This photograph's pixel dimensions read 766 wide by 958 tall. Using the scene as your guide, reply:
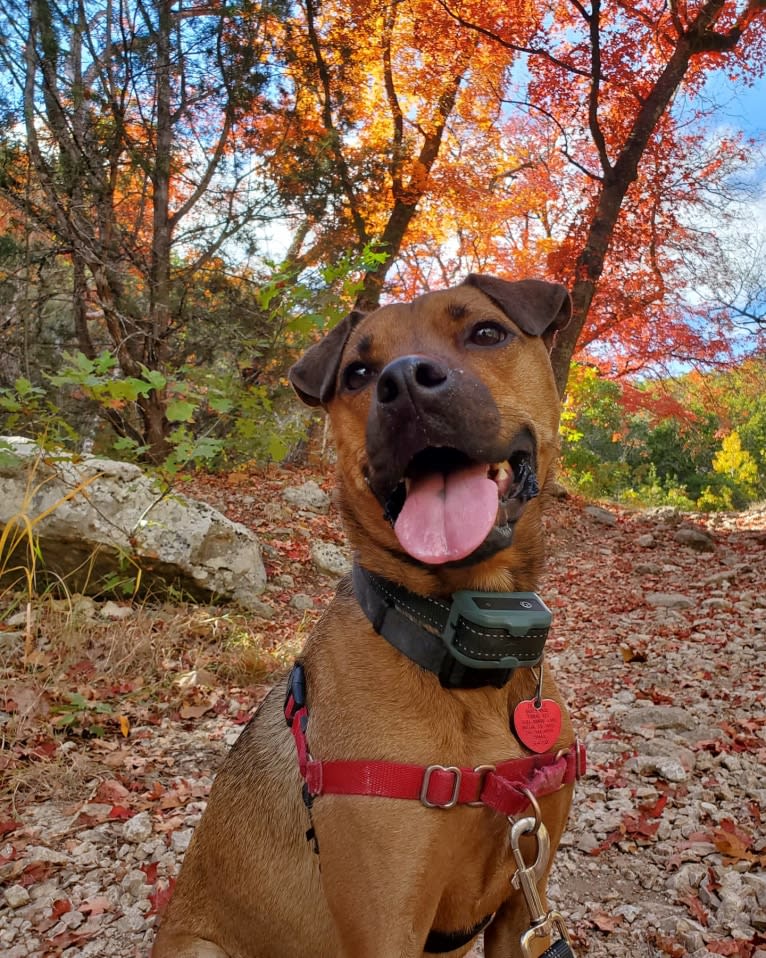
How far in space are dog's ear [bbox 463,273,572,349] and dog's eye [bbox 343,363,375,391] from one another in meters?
0.55

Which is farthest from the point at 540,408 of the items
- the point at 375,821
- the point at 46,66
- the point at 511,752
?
the point at 46,66

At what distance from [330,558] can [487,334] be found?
618 cm

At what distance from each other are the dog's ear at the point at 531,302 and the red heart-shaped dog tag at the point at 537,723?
1299mm

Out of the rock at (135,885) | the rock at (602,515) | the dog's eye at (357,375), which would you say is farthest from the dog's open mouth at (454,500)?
the rock at (602,515)

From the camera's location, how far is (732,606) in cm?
746

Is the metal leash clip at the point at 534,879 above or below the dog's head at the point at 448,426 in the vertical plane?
below

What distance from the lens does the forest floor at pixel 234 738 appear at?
114 inches

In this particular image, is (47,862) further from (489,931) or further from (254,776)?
(489,931)

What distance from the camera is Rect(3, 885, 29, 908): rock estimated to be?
116 inches

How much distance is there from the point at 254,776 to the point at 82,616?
145 inches

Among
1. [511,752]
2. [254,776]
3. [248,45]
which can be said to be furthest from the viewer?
[248,45]

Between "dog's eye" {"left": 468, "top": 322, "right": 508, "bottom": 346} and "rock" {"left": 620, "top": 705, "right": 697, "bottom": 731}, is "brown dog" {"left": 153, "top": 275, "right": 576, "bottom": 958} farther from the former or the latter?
"rock" {"left": 620, "top": 705, "right": 697, "bottom": 731}

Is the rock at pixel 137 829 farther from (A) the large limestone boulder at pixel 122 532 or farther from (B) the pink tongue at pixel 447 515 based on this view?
(A) the large limestone boulder at pixel 122 532

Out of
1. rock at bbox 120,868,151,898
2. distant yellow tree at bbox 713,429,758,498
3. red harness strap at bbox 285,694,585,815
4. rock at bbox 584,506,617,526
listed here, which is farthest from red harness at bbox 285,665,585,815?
distant yellow tree at bbox 713,429,758,498
